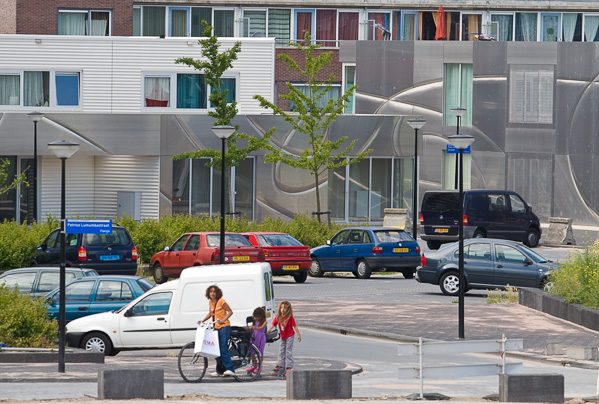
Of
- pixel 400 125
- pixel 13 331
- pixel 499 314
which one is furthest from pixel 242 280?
pixel 400 125

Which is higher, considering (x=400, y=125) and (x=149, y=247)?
(x=400, y=125)

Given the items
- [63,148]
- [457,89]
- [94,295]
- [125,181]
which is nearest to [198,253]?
[94,295]

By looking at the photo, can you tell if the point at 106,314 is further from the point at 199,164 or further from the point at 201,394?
the point at 199,164

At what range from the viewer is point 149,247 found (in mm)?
34938

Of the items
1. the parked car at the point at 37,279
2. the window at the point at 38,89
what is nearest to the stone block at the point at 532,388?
the parked car at the point at 37,279

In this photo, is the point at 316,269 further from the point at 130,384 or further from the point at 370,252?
the point at 130,384

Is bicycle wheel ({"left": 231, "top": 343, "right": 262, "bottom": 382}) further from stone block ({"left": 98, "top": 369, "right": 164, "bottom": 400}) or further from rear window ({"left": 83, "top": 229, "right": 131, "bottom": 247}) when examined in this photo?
rear window ({"left": 83, "top": 229, "right": 131, "bottom": 247})

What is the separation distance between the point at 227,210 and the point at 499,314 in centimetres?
2134

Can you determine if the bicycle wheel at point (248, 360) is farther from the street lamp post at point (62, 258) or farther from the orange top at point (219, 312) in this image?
the street lamp post at point (62, 258)

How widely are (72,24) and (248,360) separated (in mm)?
41761

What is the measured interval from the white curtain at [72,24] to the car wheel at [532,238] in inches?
997

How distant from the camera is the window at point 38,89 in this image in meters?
46.2

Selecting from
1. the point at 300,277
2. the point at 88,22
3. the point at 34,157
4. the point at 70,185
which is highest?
the point at 88,22

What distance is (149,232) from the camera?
115 ft
